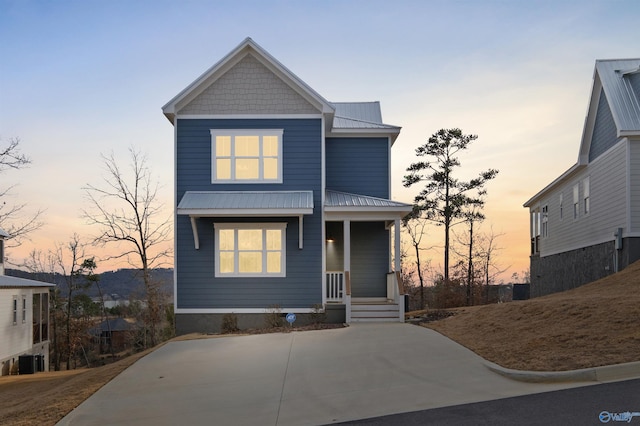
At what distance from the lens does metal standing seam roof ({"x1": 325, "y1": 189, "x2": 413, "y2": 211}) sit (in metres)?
21.3

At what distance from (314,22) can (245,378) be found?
43.8 feet

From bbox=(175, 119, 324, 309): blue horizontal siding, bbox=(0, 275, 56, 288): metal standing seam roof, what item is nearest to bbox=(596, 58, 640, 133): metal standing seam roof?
bbox=(175, 119, 324, 309): blue horizontal siding

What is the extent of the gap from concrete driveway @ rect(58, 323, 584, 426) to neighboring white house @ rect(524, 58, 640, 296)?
9016mm

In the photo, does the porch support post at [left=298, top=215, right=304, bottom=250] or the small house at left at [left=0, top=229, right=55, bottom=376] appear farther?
the small house at left at [left=0, top=229, right=55, bottom=376]

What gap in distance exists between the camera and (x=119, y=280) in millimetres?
54719

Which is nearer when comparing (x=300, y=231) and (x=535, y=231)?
(x=300, y=231)

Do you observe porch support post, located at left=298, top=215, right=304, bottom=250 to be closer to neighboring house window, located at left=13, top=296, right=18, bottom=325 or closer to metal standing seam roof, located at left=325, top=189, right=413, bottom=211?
metal standing seam roof, located at left=325, top=189, right=413, bottom=211

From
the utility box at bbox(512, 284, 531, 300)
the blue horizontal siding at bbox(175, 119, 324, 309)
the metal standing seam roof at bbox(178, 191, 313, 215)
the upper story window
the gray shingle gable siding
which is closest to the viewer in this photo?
the metal standing seam roof at bbox(178, 191, 313, 215)

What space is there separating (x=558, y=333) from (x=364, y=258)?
38.1ft

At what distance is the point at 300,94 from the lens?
2180 cm

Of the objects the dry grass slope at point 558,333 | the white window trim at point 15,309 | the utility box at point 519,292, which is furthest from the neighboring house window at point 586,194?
the white window trim at point 15,309

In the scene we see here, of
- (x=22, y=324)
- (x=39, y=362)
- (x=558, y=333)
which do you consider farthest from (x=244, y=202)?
(x=22, y=324)

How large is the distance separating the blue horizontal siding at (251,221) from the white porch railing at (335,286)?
2.17 feet

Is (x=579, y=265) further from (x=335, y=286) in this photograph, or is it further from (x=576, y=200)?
(x=335, y=286)
